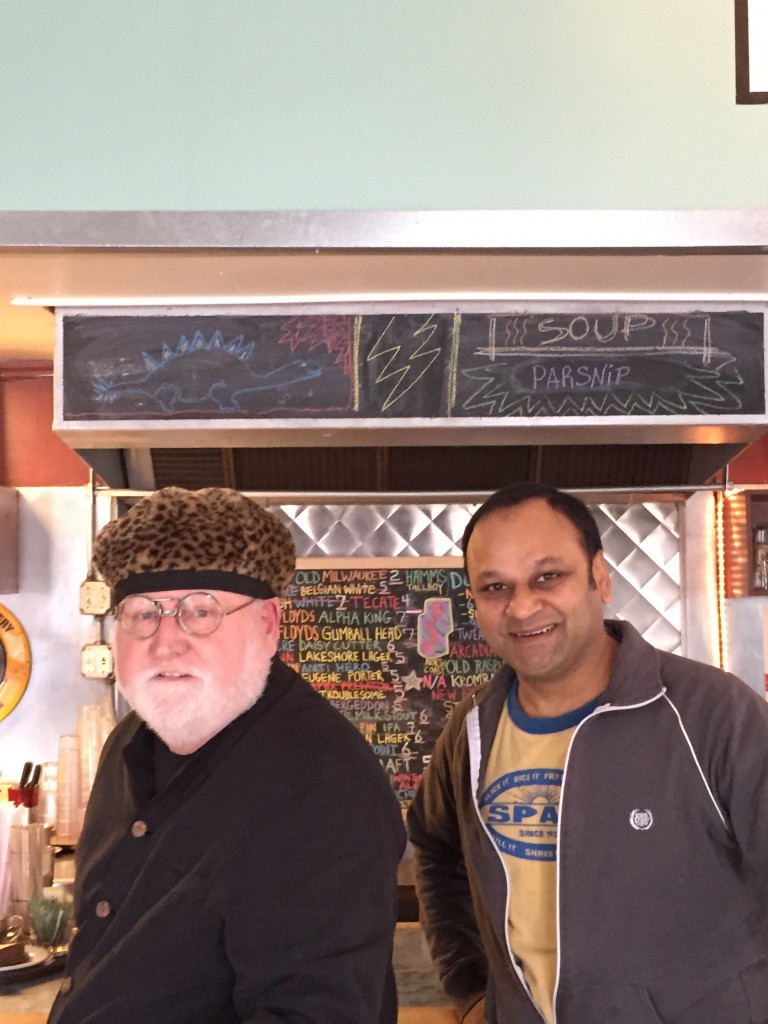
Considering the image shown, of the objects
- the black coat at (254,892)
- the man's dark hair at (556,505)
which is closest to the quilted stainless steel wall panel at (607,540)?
the man's dark hair at (556,505)

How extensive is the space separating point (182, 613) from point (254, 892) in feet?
1.66

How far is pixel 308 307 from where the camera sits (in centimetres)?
320

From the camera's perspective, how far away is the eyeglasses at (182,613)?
5.99 feet

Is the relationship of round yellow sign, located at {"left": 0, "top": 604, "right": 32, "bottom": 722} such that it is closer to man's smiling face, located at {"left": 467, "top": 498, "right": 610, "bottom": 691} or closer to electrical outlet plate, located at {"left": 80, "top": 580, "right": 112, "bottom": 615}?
electrical outlet plate, located at {"left": 80, "top": 580, "right": 112, "bottom": 615}

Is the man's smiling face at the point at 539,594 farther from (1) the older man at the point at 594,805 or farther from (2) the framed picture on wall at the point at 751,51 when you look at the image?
(2) the framed picture on wall at the point at 751,51

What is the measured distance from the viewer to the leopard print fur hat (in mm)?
1826

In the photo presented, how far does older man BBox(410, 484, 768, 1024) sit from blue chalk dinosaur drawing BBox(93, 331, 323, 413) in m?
1.10

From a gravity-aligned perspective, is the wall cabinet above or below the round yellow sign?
above

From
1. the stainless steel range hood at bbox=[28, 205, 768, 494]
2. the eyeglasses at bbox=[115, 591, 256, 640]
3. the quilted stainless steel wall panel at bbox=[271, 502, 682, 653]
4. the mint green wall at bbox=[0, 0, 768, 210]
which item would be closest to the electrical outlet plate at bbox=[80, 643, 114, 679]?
the stainless steel range hood at bbox=[28, 205, 768, 494]

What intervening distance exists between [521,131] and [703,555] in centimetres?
252

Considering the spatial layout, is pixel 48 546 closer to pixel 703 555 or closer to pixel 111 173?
pixel 111 173

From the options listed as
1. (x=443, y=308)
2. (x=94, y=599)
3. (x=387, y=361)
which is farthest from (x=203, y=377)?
(x=94, y=599)

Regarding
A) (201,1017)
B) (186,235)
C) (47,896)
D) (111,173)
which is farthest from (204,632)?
(47,896)

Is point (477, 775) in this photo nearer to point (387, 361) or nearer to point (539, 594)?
point (539, 594)
